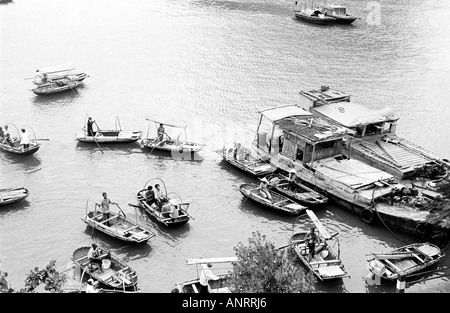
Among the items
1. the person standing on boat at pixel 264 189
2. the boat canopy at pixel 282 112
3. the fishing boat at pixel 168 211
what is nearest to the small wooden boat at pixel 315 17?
the boat canopy at pixel 282 112

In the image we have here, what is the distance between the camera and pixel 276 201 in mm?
22562

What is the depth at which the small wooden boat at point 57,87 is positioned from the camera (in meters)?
34.0

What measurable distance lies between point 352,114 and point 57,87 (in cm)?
2003

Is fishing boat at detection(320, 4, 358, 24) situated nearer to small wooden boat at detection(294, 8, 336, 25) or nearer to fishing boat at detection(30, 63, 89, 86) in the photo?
small wooden boat at detection(294, 8, 336, 25)

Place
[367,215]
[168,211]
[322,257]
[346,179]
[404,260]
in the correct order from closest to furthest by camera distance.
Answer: [322,257] < [404,260] < [168,211] < [367,215] < [346,179]

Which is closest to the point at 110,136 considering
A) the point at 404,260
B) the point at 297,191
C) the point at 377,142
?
the point at 297,191

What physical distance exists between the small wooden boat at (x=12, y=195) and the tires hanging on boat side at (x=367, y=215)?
14713 millimetres

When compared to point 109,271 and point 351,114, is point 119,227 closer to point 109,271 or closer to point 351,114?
point 109,271

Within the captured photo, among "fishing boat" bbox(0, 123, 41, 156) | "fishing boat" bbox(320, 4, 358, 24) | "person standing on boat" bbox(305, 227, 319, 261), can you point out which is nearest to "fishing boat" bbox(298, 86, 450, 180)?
"person standing on boat" bbox(305, 227, 319, 261)

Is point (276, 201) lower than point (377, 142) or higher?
lower

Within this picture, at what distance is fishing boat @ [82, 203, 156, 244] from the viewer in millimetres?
19359

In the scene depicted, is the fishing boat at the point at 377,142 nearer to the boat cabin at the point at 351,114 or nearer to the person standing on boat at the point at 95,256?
the boat cabin at the point at 351,114

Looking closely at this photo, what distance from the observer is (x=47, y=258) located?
762 inches
